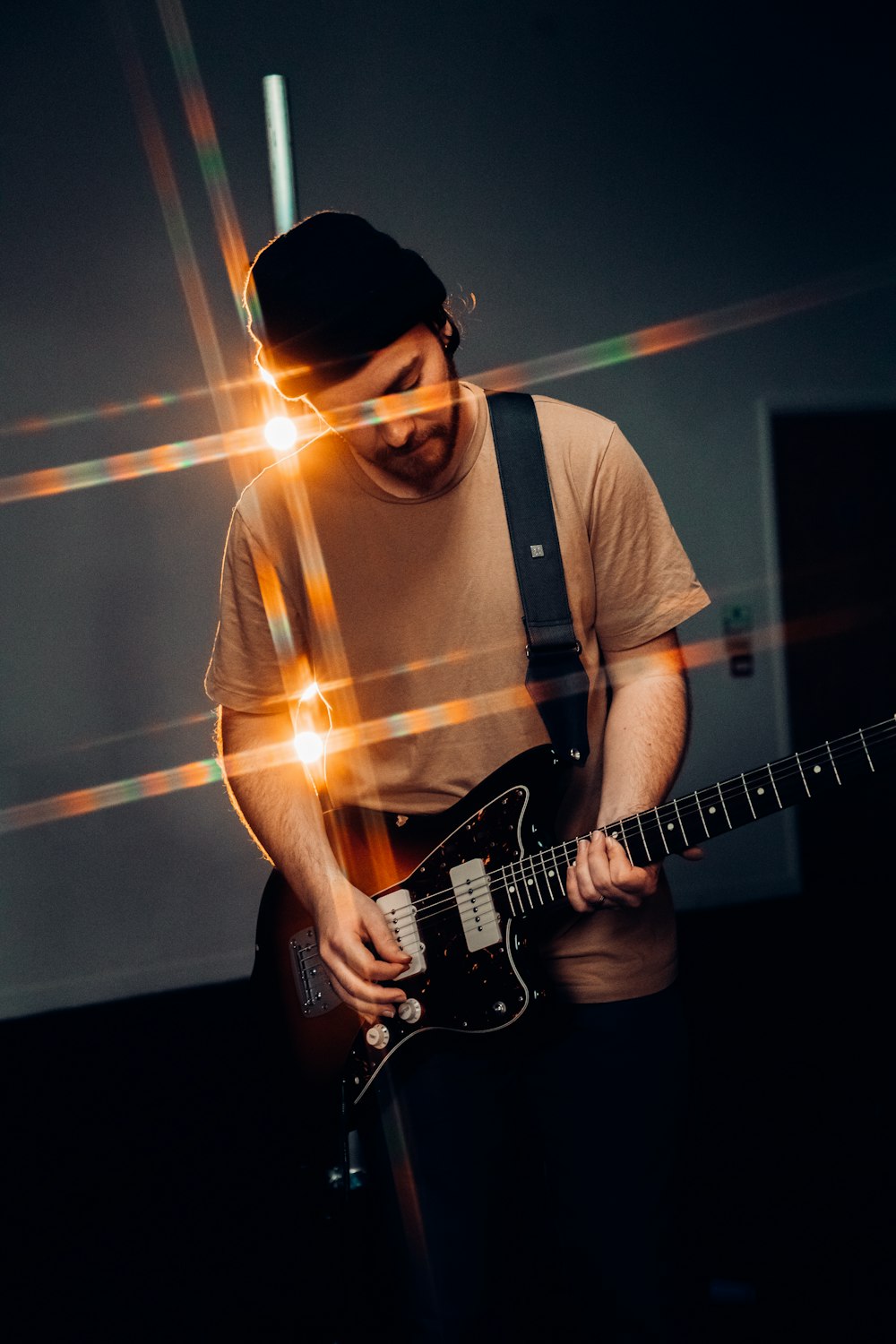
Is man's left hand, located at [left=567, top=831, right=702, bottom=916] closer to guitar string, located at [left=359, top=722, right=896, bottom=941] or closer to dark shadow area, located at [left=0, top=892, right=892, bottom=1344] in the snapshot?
guitar string, located at [left=359, top=722, right=896, bottom=941]

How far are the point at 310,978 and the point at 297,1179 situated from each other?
152 cm

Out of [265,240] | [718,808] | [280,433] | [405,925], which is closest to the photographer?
[718,808]

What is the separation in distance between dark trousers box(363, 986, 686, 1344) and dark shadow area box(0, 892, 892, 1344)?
0.06m

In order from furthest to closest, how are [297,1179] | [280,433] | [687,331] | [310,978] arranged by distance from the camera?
[687,331] → [297,1179] → [280,433] → [310,978]

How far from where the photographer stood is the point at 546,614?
→ 138 cm

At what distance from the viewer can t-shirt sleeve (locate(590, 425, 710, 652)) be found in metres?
1.37

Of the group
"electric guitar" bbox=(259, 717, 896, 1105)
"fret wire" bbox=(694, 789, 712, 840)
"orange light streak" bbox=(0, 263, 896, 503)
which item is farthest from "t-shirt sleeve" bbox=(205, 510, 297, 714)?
"orange light streak" bbox=(0, 263, 896, 503)

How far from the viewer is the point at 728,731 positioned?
4.41 m

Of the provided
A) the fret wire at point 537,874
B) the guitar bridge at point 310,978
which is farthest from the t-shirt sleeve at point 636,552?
the guitar bridge at point 310,978

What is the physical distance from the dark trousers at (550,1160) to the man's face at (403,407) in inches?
33.3

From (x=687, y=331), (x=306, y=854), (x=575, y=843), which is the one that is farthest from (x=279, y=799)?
(x=687, y=331)

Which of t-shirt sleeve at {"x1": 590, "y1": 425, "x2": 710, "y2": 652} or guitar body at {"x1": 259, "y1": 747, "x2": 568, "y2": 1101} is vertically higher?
t-shirt sleeve at {"x1": 590, "y1": 425, "x2": 710, "y2": 652}

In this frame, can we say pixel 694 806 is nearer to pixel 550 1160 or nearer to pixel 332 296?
pixel 550 1160

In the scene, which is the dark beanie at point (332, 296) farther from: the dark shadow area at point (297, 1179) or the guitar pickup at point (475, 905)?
the dark shadow area at point (297, 1179)
